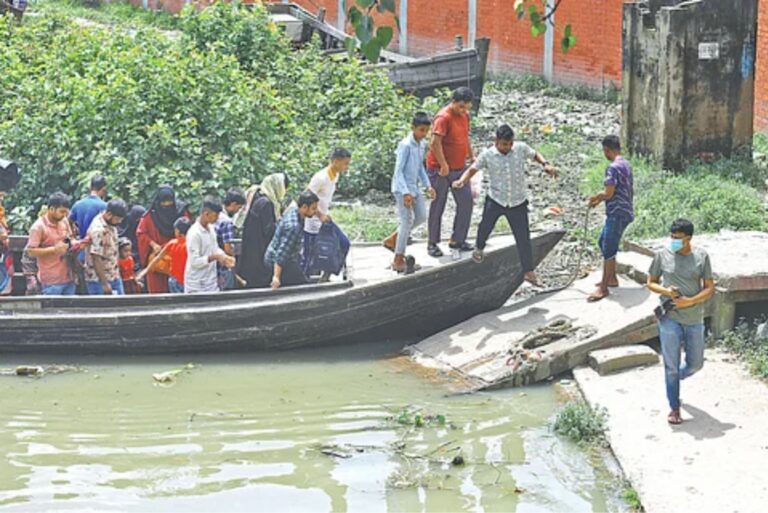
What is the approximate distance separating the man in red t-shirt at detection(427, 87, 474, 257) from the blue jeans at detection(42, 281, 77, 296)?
3.17 metres

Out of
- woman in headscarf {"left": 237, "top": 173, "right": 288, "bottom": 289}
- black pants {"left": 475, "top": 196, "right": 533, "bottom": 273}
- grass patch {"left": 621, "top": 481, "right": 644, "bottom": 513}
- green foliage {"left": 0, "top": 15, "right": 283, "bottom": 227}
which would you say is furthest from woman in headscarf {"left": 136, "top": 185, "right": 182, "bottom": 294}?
grass patch {"left": 621, "top": 481, "right": 644, "bottom": 513}

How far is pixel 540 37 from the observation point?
23.4 meters

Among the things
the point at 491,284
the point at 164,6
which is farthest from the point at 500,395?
the point at 164,6

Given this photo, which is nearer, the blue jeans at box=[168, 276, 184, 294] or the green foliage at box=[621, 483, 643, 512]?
the green foliage at box=[621, 483, 643, 512]

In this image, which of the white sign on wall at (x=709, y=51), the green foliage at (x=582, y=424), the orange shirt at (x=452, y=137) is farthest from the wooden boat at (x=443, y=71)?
the green foliage at (x=582, y=424)

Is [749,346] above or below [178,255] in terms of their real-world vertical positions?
below

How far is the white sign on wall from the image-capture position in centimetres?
1531

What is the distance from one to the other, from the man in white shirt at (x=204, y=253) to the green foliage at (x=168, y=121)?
2685mm

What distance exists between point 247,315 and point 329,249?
925mm

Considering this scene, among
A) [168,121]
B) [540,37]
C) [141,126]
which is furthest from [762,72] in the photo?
[141,126]

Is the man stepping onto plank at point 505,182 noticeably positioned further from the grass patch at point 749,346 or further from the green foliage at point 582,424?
the green foliage at point 582,424

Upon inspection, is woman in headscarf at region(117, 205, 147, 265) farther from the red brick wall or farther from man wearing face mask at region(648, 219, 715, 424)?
the red brick wall

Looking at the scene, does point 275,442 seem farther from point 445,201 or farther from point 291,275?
point 445,201

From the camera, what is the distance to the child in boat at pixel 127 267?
12.0 m
